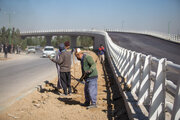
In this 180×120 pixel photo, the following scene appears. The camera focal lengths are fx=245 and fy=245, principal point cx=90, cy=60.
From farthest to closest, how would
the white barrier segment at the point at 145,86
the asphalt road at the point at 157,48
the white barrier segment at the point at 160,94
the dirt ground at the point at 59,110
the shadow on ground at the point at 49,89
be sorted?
1. the asphalt road at the point at 157,48
2. the shadow on ground at the point at 49,89
3. the dirt ground at the point at 59,110
4. the white barrier segment at the point at 145,86
5. the white barrier segment at the point at 160,94

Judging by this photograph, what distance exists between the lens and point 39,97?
8.02 m

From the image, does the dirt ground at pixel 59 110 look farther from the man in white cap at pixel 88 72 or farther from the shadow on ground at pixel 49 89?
the shadow on ground at pixel 49 89

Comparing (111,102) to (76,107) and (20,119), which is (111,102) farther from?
(20,119)

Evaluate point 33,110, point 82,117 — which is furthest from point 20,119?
point 82,117

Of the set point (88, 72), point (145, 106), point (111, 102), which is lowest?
point (111, 102)

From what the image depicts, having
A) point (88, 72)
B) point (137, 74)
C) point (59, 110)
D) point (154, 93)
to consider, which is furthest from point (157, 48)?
point (154, 93)

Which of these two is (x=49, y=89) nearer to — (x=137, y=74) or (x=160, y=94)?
(x=137, y=74)

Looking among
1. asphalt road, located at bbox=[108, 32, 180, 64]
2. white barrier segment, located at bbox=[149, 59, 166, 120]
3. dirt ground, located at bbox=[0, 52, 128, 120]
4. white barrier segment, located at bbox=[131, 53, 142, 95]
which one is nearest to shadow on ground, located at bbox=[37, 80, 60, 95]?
dirt ground, located at bbox=[0, 52, 128, 120]

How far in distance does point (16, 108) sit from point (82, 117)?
1.90 meters

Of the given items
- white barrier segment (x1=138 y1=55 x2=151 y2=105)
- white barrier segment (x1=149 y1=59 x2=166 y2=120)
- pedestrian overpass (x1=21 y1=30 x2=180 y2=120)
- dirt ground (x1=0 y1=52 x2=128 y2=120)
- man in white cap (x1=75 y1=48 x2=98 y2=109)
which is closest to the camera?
pedestrian overpass (x1=21 y1=30 x2=180 y2=120)

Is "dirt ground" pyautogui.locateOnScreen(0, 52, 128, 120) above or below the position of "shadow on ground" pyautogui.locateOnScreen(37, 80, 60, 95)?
above

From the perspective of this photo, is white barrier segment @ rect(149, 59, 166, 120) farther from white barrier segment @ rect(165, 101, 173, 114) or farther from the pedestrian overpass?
white barrier segment @ rect(165, 101, 173, 114)

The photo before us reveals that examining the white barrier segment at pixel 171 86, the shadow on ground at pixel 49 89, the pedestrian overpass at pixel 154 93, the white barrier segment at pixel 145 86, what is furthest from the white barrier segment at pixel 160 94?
the shadow on ground at pixel 49 89

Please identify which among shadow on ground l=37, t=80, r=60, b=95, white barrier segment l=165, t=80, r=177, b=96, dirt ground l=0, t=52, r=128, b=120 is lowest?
shadow on ground l=37, t=80, r=60, b=95
